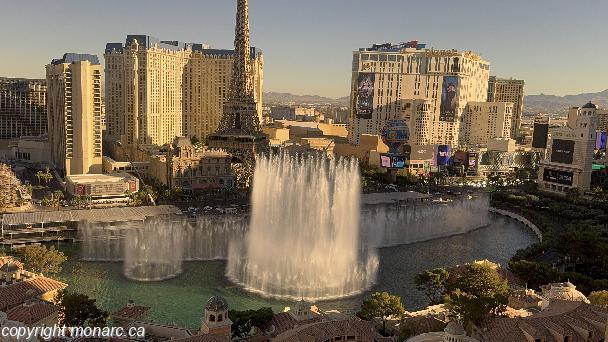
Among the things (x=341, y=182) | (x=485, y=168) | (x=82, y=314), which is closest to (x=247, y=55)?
(x=341, y=182)

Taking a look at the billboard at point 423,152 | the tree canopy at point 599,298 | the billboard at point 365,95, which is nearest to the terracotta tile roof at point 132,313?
the tree canopy at point 599,298

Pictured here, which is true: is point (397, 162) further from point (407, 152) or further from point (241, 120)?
point (241, 120)

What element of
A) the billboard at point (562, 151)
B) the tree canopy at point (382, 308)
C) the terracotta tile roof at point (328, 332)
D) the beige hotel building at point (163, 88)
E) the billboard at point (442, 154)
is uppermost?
the beige hotel building at point (163, 88)

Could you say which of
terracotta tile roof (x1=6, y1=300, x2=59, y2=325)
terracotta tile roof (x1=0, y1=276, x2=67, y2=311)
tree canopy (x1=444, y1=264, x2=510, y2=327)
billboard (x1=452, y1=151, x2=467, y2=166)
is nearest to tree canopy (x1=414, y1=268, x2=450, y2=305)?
tree canopy (x1=444, y1=264, x2=510, y2=327)

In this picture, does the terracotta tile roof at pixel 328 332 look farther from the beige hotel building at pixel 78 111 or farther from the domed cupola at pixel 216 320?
the beige hotel building at pixel 78 111

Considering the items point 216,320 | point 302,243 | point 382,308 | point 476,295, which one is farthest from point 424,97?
point 216,320

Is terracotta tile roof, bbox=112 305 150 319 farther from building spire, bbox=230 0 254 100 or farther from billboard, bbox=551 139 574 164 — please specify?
billboard, bbox=551 139 574 164
